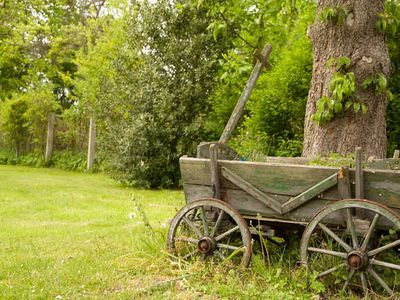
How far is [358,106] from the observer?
484cm

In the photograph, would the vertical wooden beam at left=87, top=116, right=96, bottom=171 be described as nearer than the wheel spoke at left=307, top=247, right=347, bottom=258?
No

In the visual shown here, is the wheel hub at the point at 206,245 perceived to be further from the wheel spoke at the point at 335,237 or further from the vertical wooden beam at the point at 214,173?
the wheel spoke at the point at 335,237

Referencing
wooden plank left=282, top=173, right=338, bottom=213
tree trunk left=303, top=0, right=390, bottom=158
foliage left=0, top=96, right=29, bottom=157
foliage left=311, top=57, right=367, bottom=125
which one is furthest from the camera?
foliage left=0, top=96, right=29, bottom=157

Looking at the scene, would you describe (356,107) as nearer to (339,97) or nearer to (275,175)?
(339,97)

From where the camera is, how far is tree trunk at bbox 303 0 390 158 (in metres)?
5.02

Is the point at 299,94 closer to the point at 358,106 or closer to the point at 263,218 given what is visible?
the point at 358,106

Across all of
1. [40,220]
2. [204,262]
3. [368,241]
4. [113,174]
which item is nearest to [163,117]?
[113,174]

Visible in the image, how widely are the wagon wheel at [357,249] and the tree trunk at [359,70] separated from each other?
4.84ft

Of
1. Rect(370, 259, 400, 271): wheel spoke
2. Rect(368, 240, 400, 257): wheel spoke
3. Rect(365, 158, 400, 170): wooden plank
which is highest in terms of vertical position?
Rect(365, 158, 400, 170): wooden plank

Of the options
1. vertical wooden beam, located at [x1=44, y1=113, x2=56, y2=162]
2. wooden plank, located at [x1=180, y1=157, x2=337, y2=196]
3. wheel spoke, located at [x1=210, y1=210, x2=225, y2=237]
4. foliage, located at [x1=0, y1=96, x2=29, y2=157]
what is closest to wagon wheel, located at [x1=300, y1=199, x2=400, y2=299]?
wooden plank, located at [x1=180, y1=157, x2=337, y2=196]

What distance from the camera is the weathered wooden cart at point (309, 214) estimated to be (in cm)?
352

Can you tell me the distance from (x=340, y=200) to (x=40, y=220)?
17.4 feet

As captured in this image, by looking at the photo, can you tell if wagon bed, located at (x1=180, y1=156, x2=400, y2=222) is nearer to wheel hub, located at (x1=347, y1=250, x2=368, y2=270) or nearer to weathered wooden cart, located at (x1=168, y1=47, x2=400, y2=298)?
weathered wooden cart, located at (x1=168, y1=47, x2=400, y2=298)

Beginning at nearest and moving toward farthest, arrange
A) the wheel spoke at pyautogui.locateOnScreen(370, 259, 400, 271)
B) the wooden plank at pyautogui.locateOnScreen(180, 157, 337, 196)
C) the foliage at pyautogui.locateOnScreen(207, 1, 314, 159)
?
the wheel spoke at pyautogui.locateOnScreen(370, 259, 400, 271) < the wooden plank at pyautogui.locateOnScreen(180, 157, 337, 196) < the foliage at pyautogui.locateOnScreen(207, 1, 314, 159)
